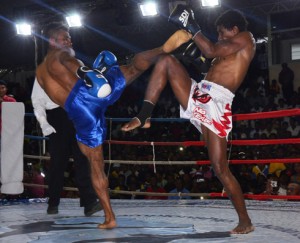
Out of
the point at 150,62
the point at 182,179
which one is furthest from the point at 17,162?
the point at 182,179

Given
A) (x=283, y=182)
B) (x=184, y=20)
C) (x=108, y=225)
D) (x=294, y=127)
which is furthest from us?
(x=294, y=127)

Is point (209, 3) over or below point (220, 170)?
over

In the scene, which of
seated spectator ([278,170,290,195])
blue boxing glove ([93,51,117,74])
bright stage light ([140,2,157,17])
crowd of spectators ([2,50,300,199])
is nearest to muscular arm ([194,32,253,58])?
blue boxing glove ([93,51,117,74])

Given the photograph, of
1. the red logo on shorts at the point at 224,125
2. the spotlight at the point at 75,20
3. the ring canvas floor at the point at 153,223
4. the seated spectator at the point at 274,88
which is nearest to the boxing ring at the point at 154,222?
the ring canvas floor at the point at 153,223

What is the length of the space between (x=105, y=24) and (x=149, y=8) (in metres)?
2.51

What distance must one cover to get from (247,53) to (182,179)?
144 inches

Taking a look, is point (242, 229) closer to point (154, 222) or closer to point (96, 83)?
point (154, 222)

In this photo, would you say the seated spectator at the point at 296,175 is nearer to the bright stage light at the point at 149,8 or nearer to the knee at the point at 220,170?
the knee at the point at 220,170

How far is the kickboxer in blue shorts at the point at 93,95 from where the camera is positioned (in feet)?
8.38

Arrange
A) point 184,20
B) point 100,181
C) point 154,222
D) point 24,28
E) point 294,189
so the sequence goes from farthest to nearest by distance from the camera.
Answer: point 24,28 → point 294,189 → point 154,222 → point 100,181 → point 184,20

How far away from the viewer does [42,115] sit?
10.6ft

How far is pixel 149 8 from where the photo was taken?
25.8 ft

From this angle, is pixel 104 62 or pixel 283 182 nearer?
pixel 104 62

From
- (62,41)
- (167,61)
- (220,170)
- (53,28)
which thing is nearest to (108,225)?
(220,170)
